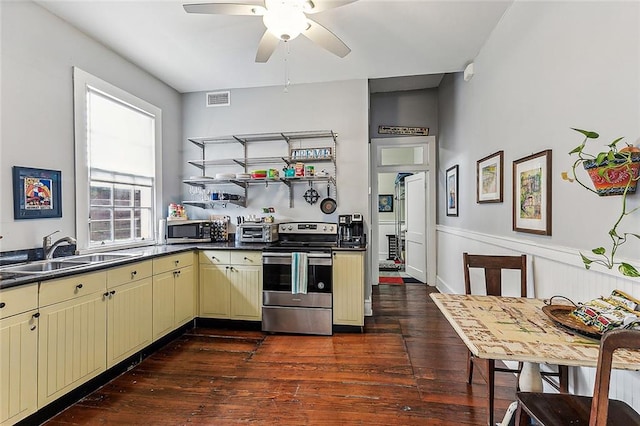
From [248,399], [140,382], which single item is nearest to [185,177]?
[140,382]

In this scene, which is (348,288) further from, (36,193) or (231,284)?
(36,193)

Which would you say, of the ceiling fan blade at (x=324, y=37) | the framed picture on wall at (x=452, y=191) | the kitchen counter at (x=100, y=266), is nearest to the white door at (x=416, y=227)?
the framed picture on wall at (x=452, y=191)

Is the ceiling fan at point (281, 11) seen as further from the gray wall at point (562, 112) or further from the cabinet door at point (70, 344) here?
the cabinet door at point (70, 344)

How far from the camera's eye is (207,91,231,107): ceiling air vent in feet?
13.3

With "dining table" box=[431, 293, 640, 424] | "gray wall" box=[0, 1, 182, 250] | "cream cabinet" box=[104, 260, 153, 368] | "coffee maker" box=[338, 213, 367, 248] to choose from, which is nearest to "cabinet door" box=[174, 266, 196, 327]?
"cream cabinet" box=[104, 260, 153, 368]

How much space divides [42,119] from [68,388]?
6.66ft

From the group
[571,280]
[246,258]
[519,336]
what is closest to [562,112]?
[571,280]

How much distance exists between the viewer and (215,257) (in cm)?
334

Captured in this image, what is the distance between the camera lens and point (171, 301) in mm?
2979

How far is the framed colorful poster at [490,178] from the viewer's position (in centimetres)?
274

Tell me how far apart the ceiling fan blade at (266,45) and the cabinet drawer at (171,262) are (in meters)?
2.03

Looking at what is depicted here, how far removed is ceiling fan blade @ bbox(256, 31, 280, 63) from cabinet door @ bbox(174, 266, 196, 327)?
2206mm

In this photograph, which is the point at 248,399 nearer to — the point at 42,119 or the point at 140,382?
the point at 140,382

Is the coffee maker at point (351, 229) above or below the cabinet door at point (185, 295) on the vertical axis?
above
